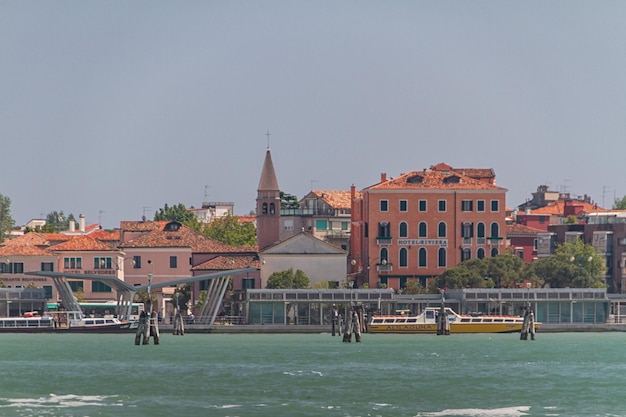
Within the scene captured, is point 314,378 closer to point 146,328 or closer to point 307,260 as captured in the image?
point 146,328

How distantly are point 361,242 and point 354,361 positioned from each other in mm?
57262

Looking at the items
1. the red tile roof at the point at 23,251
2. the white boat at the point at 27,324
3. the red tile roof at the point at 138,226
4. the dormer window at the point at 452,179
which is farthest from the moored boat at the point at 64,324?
the red tile roof at the point at 138,226

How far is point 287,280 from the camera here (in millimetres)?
130125

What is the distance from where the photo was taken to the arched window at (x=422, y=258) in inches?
5266

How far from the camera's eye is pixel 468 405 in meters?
60.1

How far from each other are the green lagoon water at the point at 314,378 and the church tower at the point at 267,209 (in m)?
36.8

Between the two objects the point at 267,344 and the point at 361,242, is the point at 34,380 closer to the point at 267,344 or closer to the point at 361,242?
the point at 267,344

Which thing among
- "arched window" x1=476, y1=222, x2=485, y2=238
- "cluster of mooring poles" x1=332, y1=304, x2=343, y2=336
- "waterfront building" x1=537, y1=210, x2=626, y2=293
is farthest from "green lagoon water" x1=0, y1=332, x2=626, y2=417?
"waterfront building" x1=537, y1=210, x2=626, y2=293

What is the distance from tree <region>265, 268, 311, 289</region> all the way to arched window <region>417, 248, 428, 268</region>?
8.80m

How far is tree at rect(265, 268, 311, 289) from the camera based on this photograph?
129750 mm

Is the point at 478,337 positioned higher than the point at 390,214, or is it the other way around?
the point at 390,214

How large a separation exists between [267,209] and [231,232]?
86.6ft

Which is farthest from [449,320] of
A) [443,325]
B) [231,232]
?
[231,232]

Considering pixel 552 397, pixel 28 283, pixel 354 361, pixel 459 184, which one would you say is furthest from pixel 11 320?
pixel 552 397
